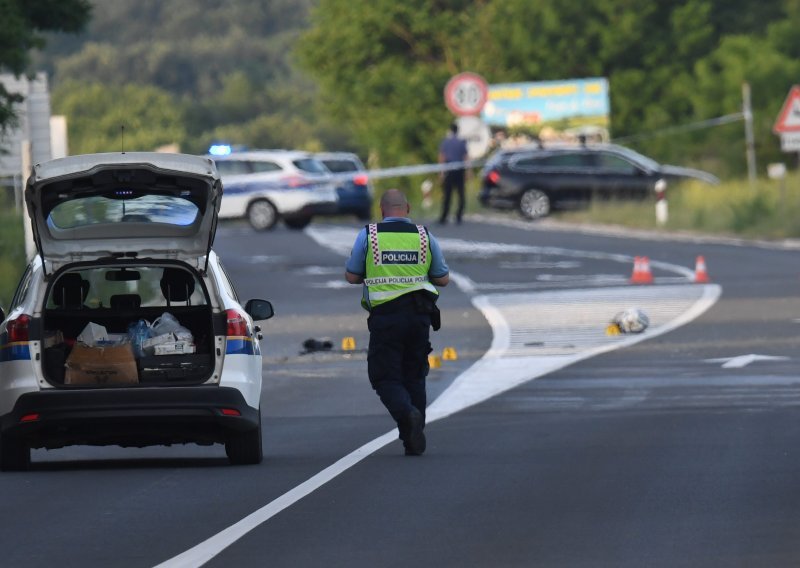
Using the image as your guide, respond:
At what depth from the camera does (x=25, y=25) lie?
27141 mm

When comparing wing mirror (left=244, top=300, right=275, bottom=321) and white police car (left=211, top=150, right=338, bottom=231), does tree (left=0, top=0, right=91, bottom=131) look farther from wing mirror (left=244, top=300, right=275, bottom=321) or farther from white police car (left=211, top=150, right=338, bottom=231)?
white police car (left=211, top=150, right=338, bottom=231)

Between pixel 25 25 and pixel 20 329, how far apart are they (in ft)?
47.3

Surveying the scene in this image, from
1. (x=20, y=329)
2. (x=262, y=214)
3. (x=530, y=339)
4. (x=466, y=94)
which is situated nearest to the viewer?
(x=20, y=329)

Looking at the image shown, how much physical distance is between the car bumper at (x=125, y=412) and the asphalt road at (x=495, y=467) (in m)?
0.27

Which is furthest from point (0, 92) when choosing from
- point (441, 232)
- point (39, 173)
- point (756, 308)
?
point (441, 232)

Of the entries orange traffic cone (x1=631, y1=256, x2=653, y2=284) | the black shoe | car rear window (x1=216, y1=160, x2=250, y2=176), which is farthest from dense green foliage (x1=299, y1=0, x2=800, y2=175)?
the black shoe

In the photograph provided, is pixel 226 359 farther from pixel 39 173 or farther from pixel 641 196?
pixel 641 196

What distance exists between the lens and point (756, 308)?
26.0 meters

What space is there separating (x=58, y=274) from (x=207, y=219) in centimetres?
87

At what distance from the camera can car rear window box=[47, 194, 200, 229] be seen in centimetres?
1355

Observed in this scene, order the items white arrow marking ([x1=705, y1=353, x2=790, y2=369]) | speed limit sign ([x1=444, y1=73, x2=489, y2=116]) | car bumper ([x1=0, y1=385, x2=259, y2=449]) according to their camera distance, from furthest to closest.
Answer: speed limit sign ([x1=444, y1=73, x2=489, y2=116])
white arrow marking ([x1=705, y1=353, x2=790, y2=369])
car bumper ([x1=0, y1=385, x2=259, y2=449])

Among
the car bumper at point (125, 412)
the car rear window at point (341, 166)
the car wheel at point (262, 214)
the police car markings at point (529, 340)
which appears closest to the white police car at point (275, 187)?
the car wheel at point (262, 214)

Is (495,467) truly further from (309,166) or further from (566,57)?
(566,57)

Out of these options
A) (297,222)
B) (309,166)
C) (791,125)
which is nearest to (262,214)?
(297,222)
